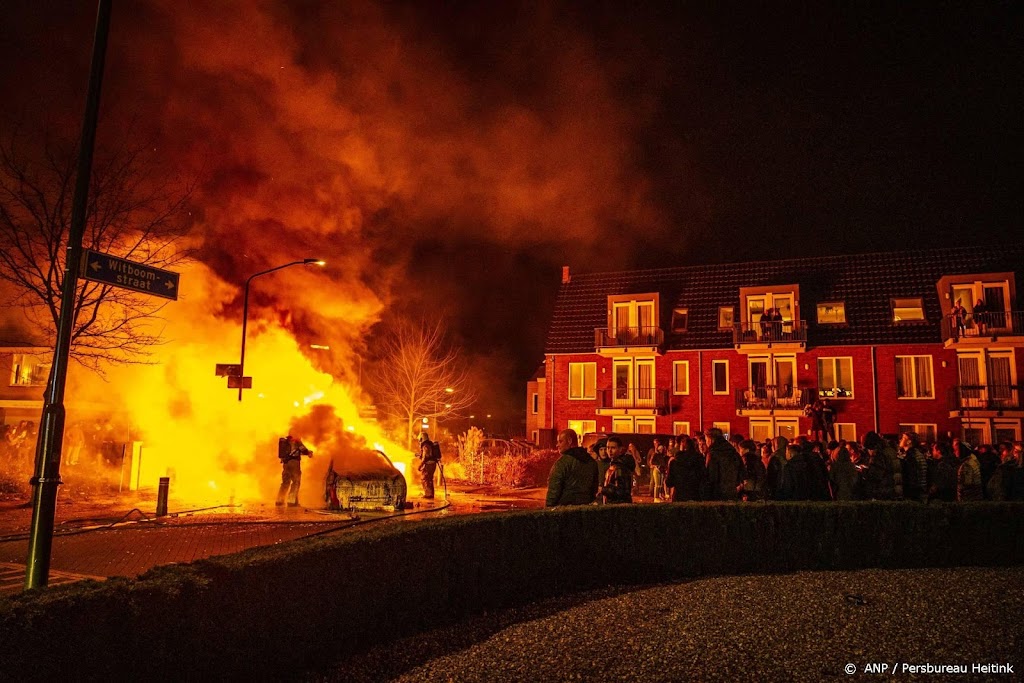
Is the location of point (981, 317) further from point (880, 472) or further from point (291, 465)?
point (291, 465)

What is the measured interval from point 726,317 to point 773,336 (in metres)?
2.91

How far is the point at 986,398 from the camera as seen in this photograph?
89.6 ft

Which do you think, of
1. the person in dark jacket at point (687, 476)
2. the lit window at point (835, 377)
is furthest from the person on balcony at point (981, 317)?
the person in dark jacket at point (687, 476)

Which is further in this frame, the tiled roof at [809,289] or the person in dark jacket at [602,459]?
the tiled roof at [809,289]

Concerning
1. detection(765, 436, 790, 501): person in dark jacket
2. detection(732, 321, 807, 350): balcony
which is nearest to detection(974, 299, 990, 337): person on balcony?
detection(732, 321, 807, 350): balcony

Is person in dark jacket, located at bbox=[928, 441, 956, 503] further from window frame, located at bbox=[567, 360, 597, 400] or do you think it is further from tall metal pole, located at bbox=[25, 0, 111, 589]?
window frame, located at bbox=[567, 360, 597, 400]

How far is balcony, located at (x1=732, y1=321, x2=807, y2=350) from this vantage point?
98.5ft

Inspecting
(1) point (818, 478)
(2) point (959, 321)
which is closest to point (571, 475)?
(1) point (818, 478)

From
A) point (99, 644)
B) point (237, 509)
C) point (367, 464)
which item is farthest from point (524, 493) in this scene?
point (99, 644)

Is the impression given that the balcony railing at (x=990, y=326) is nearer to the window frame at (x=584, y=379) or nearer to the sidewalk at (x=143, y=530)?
the window frame at (x=584, y=379)

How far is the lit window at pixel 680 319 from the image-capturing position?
33100mm

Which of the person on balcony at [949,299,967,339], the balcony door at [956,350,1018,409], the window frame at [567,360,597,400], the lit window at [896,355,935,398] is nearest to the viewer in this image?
the balcony door at [956,350,1018,409]

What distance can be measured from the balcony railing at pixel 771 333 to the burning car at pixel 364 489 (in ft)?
66.0

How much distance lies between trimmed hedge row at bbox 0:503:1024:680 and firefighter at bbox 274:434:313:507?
8.92 meters
